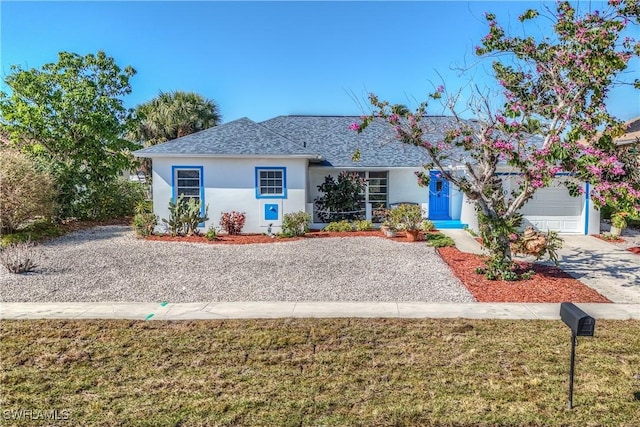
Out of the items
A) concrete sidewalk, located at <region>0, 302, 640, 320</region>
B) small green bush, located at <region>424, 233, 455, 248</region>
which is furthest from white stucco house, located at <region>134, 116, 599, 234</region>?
concrete sidewalk, located at <region>0, 302, 640, 320</region>

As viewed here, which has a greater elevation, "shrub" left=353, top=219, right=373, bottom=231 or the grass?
"shrub" left=353, top=219, right=373, bottom=231

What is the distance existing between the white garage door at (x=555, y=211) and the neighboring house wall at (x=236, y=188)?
9.04m

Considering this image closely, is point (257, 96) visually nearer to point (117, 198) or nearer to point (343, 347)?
point (117, 198)

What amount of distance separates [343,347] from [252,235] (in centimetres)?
988

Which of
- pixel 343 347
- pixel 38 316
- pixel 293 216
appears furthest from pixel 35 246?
pixel 343 347

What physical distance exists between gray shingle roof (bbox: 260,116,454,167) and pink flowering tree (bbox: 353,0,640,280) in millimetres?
7416

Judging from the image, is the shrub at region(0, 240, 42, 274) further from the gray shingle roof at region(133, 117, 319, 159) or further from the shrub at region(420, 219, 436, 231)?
the shrub at region(420, 219, 436, 231)

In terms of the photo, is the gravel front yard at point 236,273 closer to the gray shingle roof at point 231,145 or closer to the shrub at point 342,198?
the gray shingle roof at point 231,145

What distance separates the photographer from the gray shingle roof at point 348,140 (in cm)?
1786

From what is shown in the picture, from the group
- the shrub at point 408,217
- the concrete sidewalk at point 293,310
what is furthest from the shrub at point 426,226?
the concrete sidewalk at point 293,310

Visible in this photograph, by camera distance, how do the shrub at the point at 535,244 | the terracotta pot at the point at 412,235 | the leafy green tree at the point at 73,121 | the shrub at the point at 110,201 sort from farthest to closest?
1. the shrub at the point at 110,201
2. the leafy green tree at the point at 73,121
3. the terracotta pot at the point at 412,235
4. the shrub at the point at 535,244

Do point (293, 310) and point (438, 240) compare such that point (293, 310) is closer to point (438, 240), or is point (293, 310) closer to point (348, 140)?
point (438, 240)

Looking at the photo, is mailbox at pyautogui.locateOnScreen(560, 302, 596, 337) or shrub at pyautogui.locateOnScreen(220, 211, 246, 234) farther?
shrub at pyautogui.locateOnScreen(220, 211, 246, 234)

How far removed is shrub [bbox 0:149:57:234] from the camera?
44.0 feet
